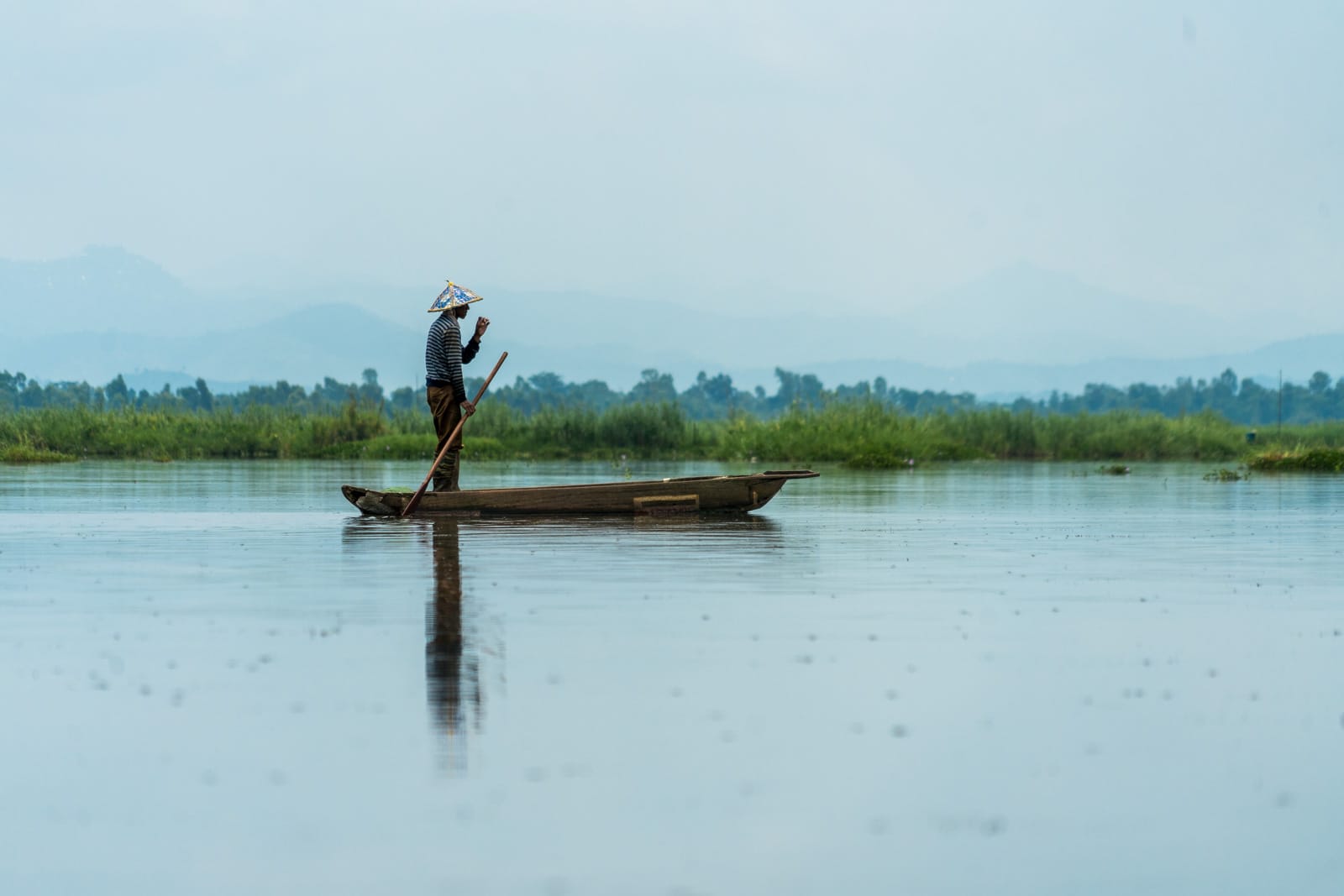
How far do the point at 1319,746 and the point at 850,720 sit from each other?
1871 millimetres

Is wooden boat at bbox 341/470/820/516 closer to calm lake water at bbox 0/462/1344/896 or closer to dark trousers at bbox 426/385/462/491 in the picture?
dark trousers at bbox 426/385/462/491

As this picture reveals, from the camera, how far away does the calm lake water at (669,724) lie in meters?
5.17

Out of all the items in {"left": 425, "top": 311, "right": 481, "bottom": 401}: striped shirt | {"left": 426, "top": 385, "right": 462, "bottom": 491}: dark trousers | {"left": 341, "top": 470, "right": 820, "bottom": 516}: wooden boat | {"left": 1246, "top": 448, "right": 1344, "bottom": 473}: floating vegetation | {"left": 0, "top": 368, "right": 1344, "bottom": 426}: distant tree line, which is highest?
{"left": 0, "top": 368, "right": 1344, "bottom": 426}: distant tree line

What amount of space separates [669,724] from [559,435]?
39.9 metres

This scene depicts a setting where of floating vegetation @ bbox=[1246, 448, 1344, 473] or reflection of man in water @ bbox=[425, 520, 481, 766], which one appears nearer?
reflection of man in water @ bbox=[425, 520, 481, 766]

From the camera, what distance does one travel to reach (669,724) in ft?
22.8

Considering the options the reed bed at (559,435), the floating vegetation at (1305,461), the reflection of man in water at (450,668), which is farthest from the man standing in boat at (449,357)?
the reed bed at (559,435)

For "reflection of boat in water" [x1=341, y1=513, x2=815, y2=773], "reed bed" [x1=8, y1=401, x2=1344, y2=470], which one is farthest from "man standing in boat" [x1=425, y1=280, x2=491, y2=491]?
"reed bed" [x1=8, y1=401, x2=1344, y2=470]

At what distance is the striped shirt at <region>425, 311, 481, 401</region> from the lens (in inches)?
751

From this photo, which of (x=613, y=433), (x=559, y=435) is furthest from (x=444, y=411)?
(x=559, y=435)

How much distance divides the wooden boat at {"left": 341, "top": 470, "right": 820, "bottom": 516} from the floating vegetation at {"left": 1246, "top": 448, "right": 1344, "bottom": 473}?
70.5 ft

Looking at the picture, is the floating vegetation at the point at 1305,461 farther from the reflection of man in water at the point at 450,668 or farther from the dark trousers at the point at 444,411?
the reflection of man in water at the point at 450,668


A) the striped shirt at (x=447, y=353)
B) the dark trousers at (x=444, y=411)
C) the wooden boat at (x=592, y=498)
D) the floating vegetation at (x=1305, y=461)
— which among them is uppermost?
the striped shirt at (x=447, y=353)

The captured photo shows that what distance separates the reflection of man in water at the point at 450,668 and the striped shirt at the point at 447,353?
6.73m
